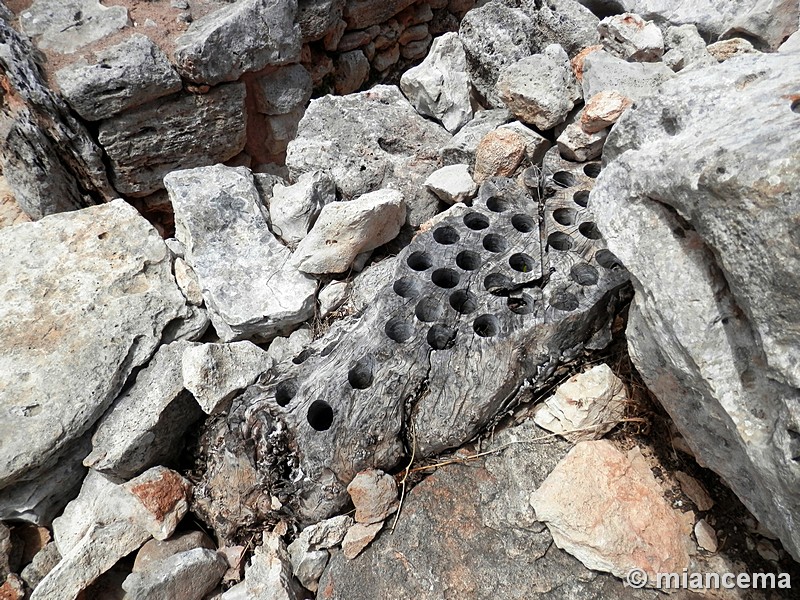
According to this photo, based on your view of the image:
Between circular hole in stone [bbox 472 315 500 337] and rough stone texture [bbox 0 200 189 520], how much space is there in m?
1.45

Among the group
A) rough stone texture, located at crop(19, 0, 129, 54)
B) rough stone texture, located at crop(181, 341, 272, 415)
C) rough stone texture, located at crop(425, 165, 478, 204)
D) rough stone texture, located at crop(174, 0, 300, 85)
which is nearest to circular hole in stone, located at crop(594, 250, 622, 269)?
rough stone texture, located at crop(425, 165, 478, 204)

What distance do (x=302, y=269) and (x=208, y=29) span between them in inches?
106

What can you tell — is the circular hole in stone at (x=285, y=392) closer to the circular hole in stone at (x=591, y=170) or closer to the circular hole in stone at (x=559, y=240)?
the circular hole in stone at (x=559, y=240)

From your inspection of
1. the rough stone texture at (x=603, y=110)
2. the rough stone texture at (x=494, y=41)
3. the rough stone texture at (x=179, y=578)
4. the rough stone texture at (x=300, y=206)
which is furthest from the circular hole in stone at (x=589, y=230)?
the rough stone texture at (x=179, y=578)

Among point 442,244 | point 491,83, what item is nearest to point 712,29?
point 491,83

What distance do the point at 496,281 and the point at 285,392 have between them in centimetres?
97

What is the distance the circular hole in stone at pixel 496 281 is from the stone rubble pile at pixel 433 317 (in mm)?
30

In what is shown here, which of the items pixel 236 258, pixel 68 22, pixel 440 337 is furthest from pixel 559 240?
pixel 68 22

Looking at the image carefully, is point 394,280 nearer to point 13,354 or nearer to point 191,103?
point 13,354

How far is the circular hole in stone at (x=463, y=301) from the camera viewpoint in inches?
86.9

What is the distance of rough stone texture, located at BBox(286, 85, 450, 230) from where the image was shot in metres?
3.05

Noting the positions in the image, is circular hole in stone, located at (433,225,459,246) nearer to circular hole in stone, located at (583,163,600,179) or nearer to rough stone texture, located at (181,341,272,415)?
circular hole in stone, located at (583,163,600,179)

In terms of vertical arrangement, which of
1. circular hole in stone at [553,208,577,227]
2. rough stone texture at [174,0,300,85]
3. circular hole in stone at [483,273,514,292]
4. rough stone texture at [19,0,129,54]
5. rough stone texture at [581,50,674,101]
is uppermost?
rough stone texture at [19,0,129,54]

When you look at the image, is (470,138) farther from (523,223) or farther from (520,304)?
(520,304)
